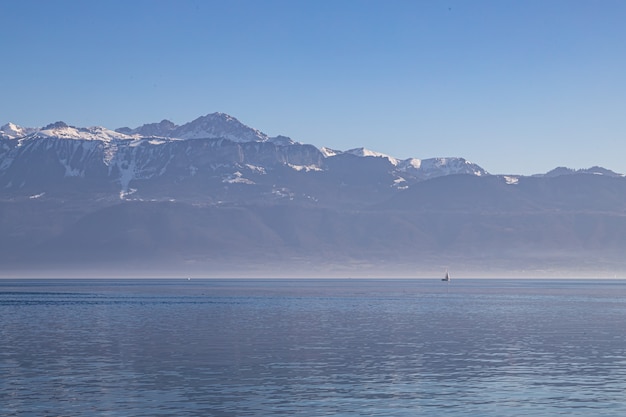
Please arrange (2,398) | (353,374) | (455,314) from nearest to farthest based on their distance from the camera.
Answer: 1. (2,398)
2. (353,374)
3. (455,314)

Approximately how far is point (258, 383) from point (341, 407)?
11.0 meters

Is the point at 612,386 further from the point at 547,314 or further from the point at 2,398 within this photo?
the point at 547,314

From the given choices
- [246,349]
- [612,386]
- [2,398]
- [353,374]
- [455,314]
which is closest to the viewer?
[2,398]

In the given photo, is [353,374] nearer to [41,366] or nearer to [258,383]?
[258,383]

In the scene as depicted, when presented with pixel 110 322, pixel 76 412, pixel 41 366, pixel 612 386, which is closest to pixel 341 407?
pixel 76 412

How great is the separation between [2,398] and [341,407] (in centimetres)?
2115

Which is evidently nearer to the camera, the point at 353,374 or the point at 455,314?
the point at 353,374

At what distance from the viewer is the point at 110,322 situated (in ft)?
445

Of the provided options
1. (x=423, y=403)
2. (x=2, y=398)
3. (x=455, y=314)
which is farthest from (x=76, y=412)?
(x=455, y=314)

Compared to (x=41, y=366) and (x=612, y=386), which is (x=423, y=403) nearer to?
(x=612, y=386)

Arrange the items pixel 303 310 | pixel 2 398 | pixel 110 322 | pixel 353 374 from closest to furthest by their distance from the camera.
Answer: pixel 2 398, pixel 353 374, pixel 110 322, pixel 303 310

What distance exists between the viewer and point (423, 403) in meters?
62.1

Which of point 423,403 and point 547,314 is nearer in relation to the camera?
point 423,403

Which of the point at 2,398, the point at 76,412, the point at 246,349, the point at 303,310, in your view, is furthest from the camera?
the point at 303,310
